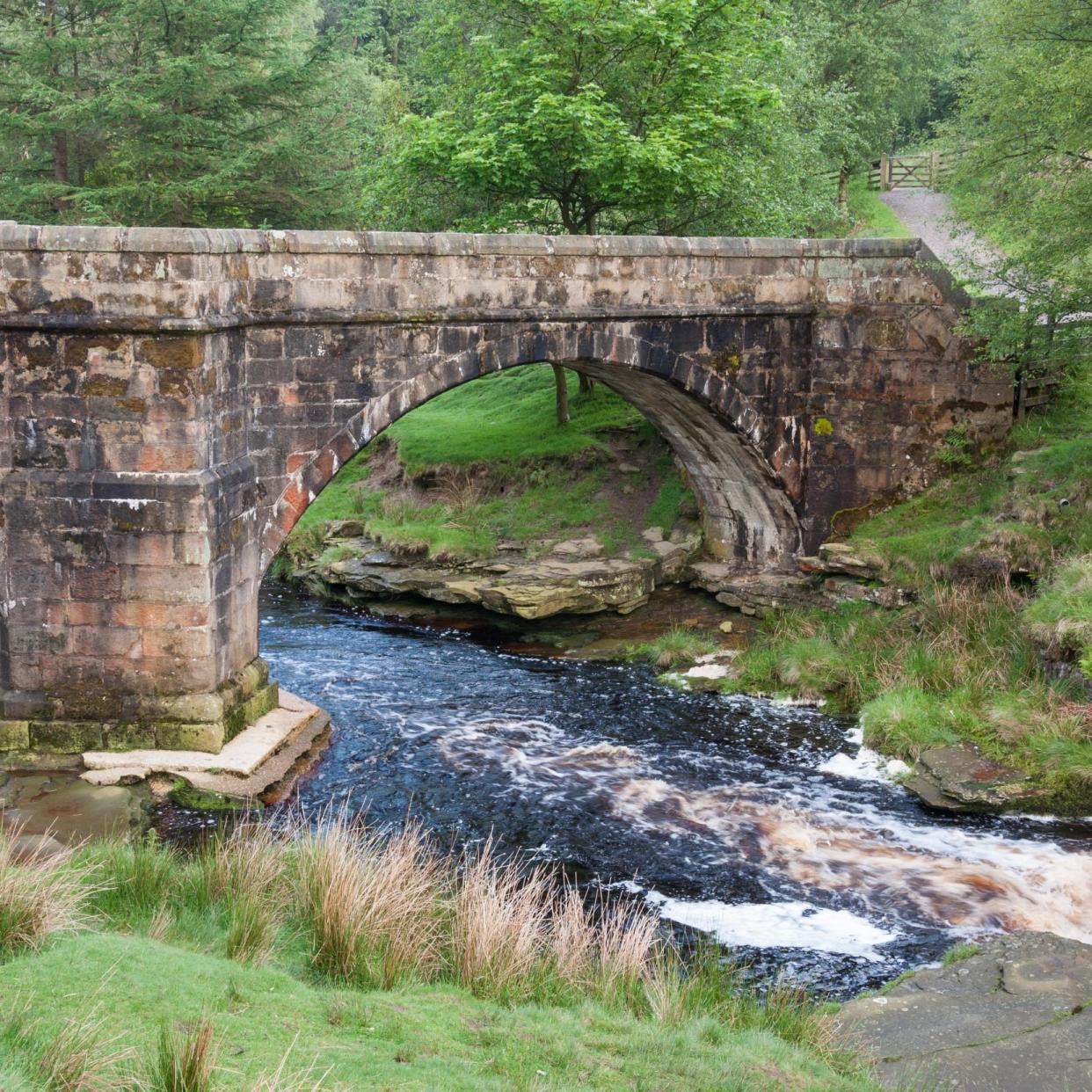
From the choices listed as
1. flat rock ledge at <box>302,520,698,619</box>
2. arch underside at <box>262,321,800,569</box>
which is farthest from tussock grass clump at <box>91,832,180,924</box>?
flat rock ledge at <box>302,520,698,619</box>

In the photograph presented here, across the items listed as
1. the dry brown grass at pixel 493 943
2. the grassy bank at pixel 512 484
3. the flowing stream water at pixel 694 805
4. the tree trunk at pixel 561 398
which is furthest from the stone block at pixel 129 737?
the tree trunk at pixel 561 398

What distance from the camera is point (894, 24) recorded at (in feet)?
105

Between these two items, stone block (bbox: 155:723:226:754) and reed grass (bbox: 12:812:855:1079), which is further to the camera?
stone block (bbox: 155:723:226:754)

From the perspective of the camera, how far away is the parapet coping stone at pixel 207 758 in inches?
463

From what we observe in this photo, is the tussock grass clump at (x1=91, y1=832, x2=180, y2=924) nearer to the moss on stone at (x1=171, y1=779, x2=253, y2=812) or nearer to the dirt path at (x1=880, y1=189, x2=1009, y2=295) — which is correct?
the moss on stone at (x1=171, y1=779, x2=253, y2=812)

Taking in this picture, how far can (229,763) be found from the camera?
11.9 meters

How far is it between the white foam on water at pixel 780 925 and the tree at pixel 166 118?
625 inches

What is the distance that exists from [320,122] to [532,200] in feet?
23.0

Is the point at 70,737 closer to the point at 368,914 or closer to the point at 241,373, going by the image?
the point at 241,373

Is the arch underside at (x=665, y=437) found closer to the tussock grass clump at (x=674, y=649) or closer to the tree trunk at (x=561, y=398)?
the tussock grass clump at (x=674, y=649)

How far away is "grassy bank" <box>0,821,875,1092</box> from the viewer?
5559mm

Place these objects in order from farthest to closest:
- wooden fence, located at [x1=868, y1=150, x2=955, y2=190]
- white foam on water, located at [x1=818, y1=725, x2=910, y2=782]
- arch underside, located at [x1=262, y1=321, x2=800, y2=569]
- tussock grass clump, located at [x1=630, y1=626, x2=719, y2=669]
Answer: wooden fence, located at [x1=868, y1=150, x2=955, y2=190] < tussock grass clump, located at [x1=630, y1=626, x2=719, y2=669] < arch underside, located at [x1=262, y1=321, x2=800, y2=569] < white foam on water, located at [x1=818, y1=725, x2=910, y2=782]

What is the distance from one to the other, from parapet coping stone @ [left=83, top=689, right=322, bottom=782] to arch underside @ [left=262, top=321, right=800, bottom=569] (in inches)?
69.2

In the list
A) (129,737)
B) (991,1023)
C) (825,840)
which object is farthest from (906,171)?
(991,1023)
